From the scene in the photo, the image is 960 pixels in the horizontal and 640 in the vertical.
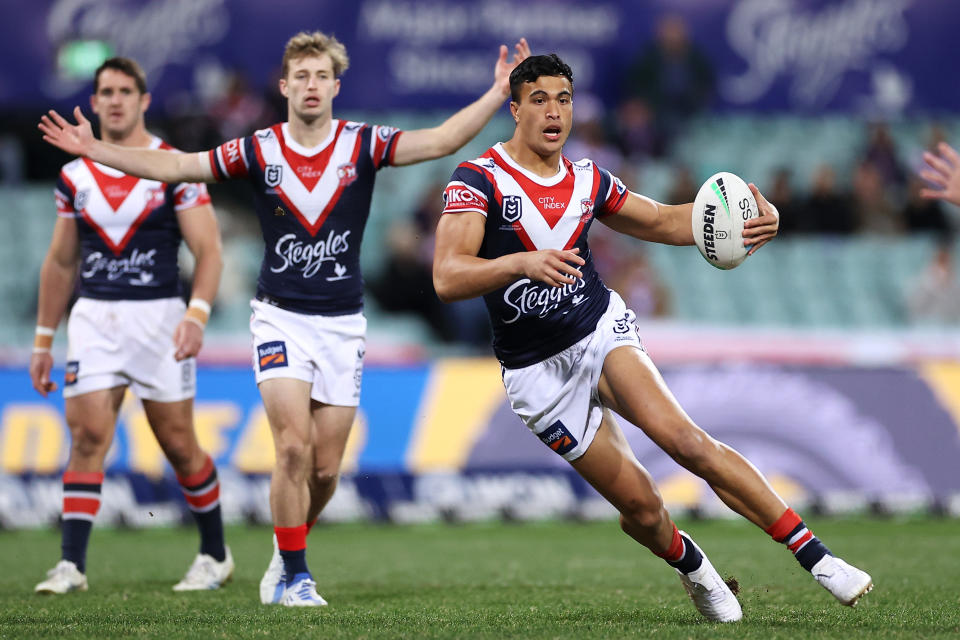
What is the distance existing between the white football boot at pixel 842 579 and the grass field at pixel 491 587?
0.15 meters

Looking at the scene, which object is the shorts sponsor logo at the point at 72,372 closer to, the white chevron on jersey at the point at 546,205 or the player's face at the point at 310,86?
the player's face at the point at 310,86

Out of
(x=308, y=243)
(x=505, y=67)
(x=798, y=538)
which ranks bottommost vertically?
(x=798, y=538)

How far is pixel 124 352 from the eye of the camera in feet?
24.3

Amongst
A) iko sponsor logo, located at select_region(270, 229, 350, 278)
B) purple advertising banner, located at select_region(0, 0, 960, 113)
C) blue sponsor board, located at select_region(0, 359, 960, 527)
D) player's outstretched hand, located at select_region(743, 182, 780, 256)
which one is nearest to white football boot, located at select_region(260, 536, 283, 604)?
iko sponsor logo, located at select_region(270, 229, 350, 278)

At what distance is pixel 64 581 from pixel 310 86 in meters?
2.99

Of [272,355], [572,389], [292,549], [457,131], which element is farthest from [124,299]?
[572,389]

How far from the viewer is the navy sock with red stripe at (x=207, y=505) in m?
7.61

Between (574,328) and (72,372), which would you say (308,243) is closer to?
(574,328)

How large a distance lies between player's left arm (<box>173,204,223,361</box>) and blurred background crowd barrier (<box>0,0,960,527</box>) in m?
4.16

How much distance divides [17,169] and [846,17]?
1108 centimetres

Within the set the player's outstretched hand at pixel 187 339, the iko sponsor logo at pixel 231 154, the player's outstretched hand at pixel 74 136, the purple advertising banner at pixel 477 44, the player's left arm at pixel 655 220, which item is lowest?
the player's outstretched hand at pixel 187 339

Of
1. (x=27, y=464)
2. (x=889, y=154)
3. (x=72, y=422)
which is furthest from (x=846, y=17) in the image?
(x=72, y=422)

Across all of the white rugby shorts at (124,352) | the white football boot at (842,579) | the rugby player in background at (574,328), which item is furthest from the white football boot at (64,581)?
the white football boot at (842,579)

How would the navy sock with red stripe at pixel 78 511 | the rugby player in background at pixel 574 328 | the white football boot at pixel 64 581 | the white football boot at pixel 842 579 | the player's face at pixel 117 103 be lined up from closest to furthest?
the white football boot at pixel 842 579, the rugby player in background at pixel 574 328, the white football boot at pixel 64 581, the navy sock with red stripe at pixel 78 511, the player's face at pixel 117 103
